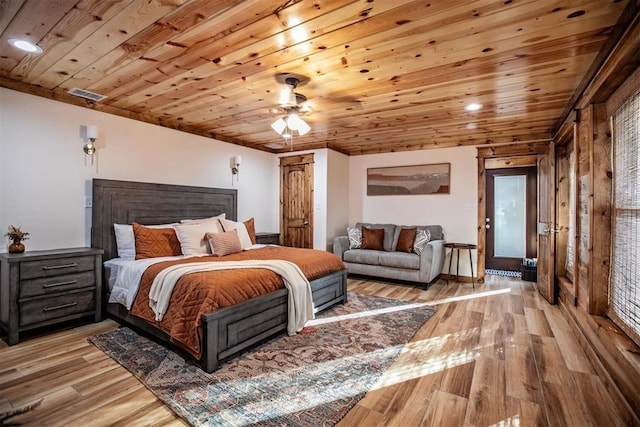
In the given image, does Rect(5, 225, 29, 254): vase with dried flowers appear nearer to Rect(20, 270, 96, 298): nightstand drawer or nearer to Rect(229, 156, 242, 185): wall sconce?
Rect(20, 270, 96, 298): nightstand drawer

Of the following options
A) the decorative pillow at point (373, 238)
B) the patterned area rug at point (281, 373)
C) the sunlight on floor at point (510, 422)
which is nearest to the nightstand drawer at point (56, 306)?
the patterned area rug at point (281, 373)

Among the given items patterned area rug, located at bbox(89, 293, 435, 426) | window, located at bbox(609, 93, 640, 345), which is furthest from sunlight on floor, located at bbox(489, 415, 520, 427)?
window, located at bbox(609, 93, 640, 345)

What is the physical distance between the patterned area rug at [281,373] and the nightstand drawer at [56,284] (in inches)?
22.8

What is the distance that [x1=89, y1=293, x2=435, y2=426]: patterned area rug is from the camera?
1.86 metres

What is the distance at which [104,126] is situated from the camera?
3.66 meters

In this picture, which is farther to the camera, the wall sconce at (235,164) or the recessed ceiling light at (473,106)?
the wall sconce at (235,164)

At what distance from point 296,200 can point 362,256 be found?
5.45 feet

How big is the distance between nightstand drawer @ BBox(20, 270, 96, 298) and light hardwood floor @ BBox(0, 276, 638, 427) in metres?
0.42

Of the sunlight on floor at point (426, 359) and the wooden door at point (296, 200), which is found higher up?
the wooden door at point (296, 200)

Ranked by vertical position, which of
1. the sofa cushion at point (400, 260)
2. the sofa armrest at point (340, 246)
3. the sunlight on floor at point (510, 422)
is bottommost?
the sunlight on floor at point (510, 422)

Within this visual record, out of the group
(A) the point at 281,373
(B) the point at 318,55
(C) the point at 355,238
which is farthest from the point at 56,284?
(C) the point at 355,238

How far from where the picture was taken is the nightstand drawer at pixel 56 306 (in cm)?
279

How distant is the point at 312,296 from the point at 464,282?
3.11 metres

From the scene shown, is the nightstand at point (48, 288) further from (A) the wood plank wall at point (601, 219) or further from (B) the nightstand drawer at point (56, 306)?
(A) the wood plank wall at point (601, 219)
